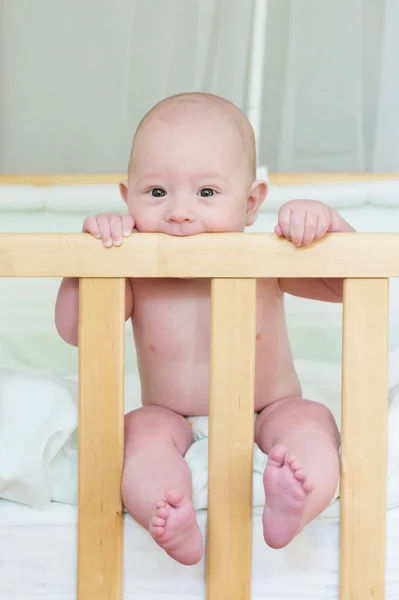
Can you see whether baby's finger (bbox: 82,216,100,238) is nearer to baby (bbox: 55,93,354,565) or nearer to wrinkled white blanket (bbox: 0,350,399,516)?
baby (bbox: 55,93,354,565)

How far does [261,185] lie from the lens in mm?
1164

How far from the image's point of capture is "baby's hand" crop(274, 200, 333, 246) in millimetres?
879

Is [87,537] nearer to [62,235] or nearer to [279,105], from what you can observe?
[62,235]

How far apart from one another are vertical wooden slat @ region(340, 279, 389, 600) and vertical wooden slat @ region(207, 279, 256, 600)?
0.10 meters

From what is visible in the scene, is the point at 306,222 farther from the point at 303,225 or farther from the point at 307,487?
the point at 307,487

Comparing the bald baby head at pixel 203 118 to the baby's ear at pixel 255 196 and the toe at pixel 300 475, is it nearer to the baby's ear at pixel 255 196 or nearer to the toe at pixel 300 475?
the baby's ear at pixel 255 196

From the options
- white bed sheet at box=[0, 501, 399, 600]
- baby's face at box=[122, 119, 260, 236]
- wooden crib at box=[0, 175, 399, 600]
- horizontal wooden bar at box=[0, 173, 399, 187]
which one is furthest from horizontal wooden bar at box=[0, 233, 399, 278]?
horizontal wooden bar at box=[0, 173, 399, 187]

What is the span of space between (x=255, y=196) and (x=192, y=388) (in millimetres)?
279

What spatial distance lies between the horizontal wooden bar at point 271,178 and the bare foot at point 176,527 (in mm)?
1065

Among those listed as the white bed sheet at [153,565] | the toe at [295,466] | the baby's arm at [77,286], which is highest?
the baby's arm at [77,286]

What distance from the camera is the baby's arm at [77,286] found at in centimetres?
90

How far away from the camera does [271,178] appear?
1.82 m

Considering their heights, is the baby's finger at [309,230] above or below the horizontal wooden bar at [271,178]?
above

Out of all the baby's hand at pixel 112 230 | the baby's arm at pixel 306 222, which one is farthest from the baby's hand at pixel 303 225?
the baby's hand at pixel 112 230
